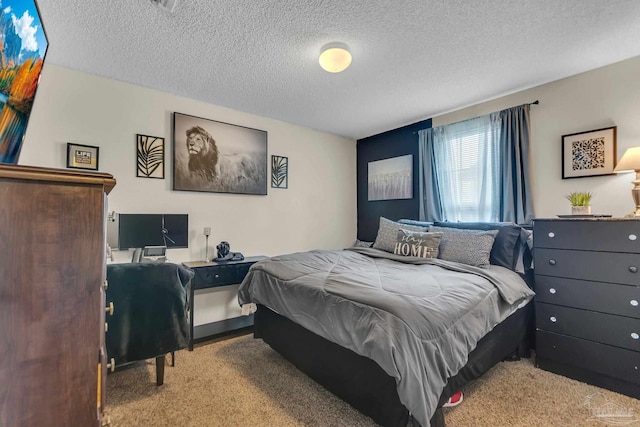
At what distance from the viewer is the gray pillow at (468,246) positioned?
2.54 meters

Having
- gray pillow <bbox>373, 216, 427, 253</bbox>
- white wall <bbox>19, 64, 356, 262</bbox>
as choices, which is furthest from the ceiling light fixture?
gray pillow <bbox>373, 216, 427, 253</bbox>

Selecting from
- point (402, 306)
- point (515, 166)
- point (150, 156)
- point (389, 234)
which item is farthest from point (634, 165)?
point (150, 156)

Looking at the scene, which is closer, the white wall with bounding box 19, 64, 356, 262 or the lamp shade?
the lamp shade

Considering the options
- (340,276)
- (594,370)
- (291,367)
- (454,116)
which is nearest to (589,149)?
(454,116)

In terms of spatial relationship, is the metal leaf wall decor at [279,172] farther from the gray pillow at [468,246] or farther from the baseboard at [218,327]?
the gray pillow at [468,246]

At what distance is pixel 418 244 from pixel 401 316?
158 cm

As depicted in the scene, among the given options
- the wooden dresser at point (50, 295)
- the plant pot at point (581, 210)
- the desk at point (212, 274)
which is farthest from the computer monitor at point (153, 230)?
the plant pot at point (581, 210)

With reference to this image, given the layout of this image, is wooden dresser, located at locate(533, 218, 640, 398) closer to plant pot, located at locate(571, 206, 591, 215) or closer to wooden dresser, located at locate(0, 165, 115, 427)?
plant pot, located at locate(571, 206, 591, 215)

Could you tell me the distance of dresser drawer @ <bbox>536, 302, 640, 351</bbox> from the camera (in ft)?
6.32

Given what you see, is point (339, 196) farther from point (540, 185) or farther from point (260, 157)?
point (540, 185)

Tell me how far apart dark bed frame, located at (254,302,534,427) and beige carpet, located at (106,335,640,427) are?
14cm

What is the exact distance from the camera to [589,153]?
8.43ft

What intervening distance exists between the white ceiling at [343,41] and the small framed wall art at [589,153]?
1.90ft

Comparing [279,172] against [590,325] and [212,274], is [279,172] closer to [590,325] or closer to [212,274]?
[212,274]
